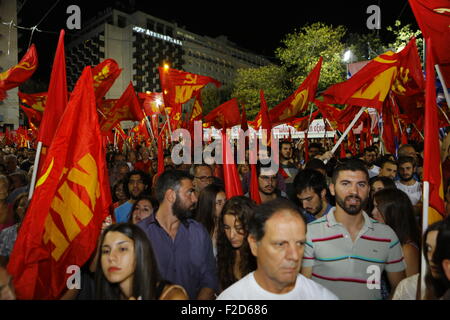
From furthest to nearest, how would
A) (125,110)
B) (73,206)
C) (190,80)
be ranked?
(190,80), (125,110), (73,206)

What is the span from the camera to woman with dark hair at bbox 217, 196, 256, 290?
3188mm

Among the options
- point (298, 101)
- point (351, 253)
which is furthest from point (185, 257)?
point (298, 101)

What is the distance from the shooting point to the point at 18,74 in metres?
6.52

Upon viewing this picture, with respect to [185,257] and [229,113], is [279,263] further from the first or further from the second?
[229,113]

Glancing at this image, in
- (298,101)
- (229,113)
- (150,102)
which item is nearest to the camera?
(298,101)

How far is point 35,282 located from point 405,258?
311cm

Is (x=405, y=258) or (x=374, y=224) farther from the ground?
(x=374, y=224)

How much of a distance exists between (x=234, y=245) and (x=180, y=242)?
528 mm

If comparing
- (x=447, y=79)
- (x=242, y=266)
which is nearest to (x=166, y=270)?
(x=242, y=266)

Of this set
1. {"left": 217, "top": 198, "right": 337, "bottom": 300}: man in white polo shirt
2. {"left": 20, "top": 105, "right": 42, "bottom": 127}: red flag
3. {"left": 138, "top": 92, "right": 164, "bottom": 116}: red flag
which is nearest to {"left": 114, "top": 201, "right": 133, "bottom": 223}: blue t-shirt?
{"left": 217, "top": 198, "right": 337, "bottom": 300}: man in white polo shirt

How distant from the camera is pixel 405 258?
10.0 ft

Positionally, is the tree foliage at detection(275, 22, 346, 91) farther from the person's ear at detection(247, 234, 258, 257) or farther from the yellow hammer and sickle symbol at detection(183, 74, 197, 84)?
the person's ear at detection(247, 234, 258, 257)

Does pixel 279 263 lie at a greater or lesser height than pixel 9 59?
lesser

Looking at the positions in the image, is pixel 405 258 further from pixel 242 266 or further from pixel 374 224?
pixel 242 266
